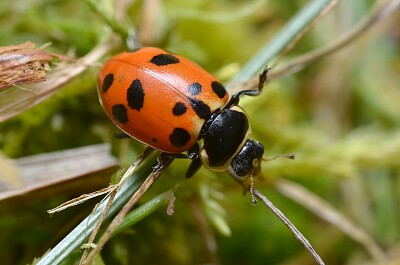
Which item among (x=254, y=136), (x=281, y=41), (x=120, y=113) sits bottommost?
(x=254, y=136)

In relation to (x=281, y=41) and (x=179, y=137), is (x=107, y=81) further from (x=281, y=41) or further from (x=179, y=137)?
(x=281, y=41)

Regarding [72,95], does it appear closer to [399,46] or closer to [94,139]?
[94,139]

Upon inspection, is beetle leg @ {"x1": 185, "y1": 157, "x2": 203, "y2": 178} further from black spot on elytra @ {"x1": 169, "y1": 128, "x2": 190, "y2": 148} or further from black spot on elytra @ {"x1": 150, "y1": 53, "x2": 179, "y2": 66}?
black spot on elytra @ {"x1": 150, "y1": 53, "x2": 179, "y2": 66}

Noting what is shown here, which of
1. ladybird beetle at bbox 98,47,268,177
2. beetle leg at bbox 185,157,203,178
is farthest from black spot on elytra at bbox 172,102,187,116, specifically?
beetle leg at bbox 185,157,203,178

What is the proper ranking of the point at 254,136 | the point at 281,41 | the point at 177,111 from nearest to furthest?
the point at 177,111, the point at 281,41, the point at 254,136

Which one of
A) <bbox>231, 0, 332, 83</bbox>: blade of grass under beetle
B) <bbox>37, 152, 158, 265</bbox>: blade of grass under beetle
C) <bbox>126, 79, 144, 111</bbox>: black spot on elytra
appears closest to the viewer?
<bbox>37, 152, 158, 265</bbox>: blade of grass under beetle

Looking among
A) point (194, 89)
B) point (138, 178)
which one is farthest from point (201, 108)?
point (138, 178)
